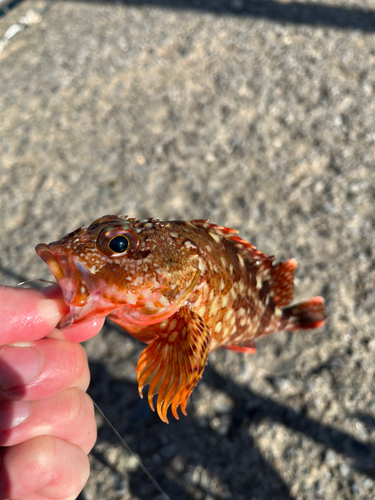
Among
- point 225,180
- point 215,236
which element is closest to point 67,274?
point 215,236

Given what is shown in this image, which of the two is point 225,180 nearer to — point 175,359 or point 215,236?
point 215,236

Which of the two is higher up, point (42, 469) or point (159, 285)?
point (159, 285)

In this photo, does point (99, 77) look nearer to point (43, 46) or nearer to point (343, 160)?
point (43, 46)

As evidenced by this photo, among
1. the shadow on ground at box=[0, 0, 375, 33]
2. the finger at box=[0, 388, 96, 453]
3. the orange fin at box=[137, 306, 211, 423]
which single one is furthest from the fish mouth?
the shadow on ground at box=[0, 0, 375, 33]

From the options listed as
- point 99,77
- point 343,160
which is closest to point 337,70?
point 343,160

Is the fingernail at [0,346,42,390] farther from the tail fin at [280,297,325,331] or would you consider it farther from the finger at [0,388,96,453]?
the tail fin at [280,297,325,331]

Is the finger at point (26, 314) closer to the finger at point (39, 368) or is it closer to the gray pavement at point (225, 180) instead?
the finger at point (39, 368)
